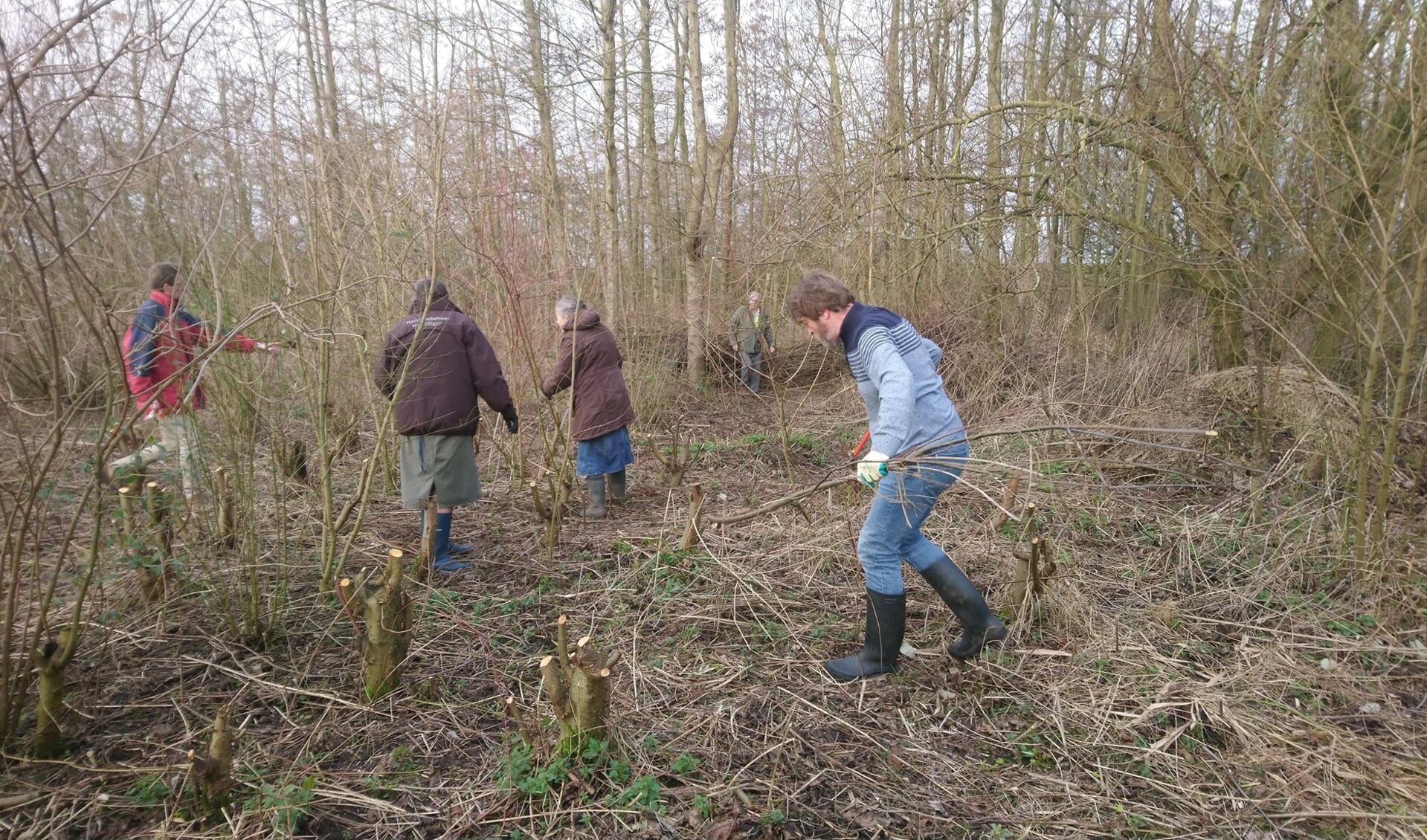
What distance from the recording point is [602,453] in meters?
5.17

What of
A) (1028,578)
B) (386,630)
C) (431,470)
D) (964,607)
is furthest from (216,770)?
(1028,578)

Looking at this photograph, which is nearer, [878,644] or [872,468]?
[872,468]

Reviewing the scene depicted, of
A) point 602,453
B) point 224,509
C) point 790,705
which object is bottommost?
point 790,705

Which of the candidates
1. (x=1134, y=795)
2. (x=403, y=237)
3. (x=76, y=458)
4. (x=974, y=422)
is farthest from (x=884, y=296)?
(x=76, y=458)

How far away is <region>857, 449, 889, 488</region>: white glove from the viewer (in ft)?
8.68

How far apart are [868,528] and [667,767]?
117cm

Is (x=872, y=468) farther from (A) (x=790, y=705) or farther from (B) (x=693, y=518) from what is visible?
(B) (x=693, y=518)

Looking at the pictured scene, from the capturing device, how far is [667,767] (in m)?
2.49

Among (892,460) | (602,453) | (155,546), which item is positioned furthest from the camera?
(602,453)

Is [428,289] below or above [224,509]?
above

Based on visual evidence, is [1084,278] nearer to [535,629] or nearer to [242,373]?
[535,629]

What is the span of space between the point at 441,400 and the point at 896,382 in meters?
2.53

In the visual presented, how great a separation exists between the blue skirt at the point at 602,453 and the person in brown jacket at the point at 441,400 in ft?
3.20

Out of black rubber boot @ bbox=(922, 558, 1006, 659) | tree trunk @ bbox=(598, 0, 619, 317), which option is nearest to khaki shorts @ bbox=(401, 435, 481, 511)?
black rubber boot @ bbox=(922, 558, 1006, 659)
